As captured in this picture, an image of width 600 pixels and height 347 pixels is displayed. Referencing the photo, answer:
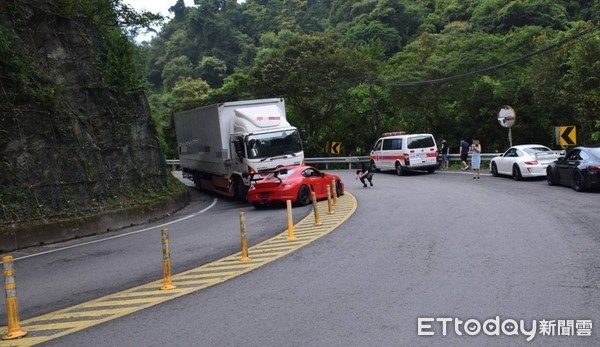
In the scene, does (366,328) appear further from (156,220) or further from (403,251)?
(156,220)

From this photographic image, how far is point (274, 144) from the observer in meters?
20.4

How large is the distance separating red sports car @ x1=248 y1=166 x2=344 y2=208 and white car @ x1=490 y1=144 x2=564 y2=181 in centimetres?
866

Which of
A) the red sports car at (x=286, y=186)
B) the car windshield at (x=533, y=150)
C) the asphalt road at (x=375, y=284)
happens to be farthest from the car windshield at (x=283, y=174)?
the car windshield at (x=533, y=150)

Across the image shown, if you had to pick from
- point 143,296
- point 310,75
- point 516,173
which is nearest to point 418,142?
point 516,173

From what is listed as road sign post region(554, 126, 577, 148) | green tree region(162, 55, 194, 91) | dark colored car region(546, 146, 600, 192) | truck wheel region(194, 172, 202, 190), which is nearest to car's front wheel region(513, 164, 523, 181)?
road sign post region(554, 126, 577, 148)

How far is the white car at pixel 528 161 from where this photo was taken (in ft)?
71.3

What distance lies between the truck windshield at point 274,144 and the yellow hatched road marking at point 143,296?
8614 millimetres

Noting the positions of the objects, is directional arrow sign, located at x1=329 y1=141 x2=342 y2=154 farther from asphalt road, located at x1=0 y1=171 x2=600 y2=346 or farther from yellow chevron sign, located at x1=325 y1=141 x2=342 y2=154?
asphalt road, located at x1=0 y1=171 x2=600 y2=346

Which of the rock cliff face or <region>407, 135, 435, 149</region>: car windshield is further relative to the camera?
<region>407, 135, 435, 149</region>: car windshield

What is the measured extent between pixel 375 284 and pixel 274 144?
13498 mm

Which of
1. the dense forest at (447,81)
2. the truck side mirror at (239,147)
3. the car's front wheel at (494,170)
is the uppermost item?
the dense forest at (447,81)

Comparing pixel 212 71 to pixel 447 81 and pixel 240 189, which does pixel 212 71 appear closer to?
pixel 447 81

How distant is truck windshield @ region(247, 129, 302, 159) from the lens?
20.0 m

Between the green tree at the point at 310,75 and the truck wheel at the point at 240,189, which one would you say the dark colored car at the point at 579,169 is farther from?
the green tree at the point at 310,75
